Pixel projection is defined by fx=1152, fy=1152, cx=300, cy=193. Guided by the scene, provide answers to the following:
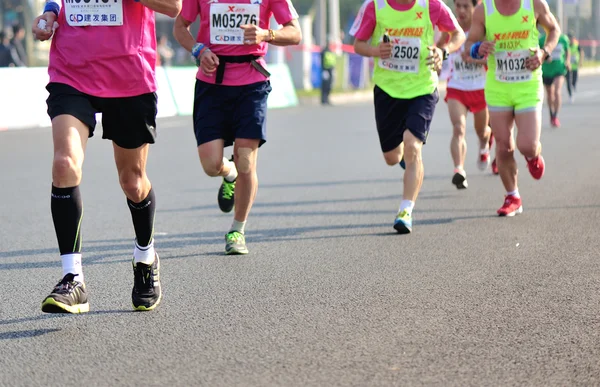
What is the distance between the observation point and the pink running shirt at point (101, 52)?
516 centimetres

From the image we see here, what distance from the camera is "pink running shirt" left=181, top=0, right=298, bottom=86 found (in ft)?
22.9

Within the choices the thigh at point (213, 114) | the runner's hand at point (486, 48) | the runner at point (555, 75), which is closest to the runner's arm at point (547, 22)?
the runner's hand at point (486, 48)

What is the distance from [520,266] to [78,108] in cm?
272

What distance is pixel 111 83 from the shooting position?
204 inches

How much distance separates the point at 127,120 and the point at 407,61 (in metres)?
3.52

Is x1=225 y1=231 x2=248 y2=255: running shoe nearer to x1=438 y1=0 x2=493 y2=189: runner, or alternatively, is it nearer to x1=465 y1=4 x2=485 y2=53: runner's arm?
x1=465 y1=4 x2=485 y2=53: runner's arm

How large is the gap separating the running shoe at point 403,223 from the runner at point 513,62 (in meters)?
1.15

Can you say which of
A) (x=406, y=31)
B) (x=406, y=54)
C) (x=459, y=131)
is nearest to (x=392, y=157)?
(x=406, y=54)

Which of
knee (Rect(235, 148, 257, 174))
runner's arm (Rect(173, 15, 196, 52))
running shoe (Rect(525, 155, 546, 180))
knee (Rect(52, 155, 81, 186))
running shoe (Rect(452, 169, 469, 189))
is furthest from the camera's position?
running shoe (Rect(452, 169, 469, 189))

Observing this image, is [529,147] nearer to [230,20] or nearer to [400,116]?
[400,116]

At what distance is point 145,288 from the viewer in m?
5.36

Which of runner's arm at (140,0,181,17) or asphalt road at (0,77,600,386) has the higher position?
runner's arm at (140,0,181,17)

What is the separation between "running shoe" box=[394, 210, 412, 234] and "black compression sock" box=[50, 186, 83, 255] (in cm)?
327

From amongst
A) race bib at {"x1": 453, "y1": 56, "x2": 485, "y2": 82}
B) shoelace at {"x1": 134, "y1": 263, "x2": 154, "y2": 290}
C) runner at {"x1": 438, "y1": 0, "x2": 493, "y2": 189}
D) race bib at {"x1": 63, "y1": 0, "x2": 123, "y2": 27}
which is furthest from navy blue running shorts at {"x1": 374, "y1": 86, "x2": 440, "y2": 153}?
race bib at {"x1": 63, "y1": 0, "x2": 123, "y2": 27}
